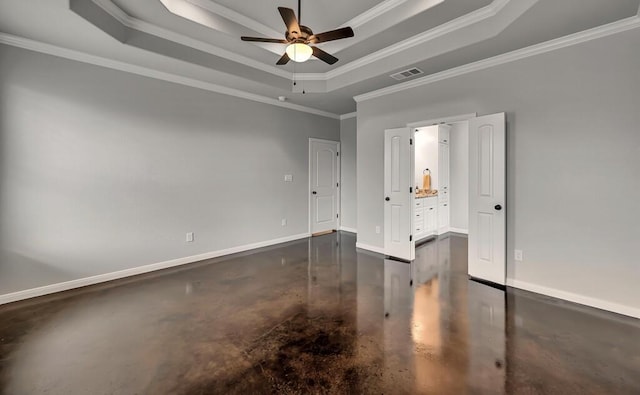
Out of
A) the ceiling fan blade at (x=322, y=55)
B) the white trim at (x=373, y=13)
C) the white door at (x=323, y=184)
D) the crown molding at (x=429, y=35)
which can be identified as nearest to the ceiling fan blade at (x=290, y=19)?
the ceiling fan blade at (x=322, y=55)

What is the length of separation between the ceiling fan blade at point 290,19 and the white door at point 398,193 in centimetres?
257

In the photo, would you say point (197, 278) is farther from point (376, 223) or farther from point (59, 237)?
point (376, 223)

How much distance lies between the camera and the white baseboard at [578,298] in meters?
2.72

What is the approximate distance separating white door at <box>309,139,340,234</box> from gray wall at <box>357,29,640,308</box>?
10.8 feet

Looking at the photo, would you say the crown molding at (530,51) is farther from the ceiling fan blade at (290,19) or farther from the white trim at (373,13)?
the ceiling fan blade at (290,19)

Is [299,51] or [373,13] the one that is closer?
[299,51]

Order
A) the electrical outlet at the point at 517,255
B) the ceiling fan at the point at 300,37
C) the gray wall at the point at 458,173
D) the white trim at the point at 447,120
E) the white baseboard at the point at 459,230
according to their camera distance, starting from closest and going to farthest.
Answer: the ceiling fan at the point at 300,37, the electrical outlet at the point at 517,255, the white trim at the point at 447,120, the white baseboard at the point at 459,230, the gray wall at the point at 458,173

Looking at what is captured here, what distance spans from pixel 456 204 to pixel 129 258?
668cm

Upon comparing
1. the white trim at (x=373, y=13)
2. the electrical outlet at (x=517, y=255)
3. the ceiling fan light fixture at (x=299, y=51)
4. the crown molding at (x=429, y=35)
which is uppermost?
the white trim at (x=373, y=13)

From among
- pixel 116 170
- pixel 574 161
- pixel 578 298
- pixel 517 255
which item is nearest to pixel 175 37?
pixel 116 170

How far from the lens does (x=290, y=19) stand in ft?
7.72

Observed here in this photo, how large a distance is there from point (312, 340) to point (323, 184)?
446 cm

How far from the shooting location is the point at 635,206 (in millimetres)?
2689

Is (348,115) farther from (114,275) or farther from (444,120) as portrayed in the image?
(114,275)
